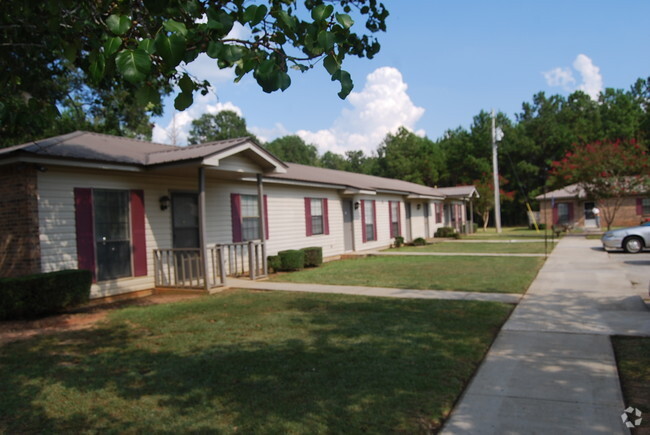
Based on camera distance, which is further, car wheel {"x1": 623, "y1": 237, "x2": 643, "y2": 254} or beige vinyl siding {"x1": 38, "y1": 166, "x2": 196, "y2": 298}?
car wheel {"x1": 623, "y1": 237, "x2": 643, "y2": 254}

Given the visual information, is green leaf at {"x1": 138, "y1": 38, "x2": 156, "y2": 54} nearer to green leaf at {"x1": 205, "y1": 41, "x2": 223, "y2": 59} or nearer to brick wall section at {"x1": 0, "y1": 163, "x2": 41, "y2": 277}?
green leaf at {"x1": 205, "y1": 41, "x2": 223, "y2": 59}

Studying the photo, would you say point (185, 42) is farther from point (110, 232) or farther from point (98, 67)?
point (110, 232)

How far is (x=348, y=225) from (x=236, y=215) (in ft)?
23.5

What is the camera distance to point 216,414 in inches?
145

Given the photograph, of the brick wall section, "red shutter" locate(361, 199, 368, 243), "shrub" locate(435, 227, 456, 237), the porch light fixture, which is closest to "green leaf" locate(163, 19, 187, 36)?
the brick wall section

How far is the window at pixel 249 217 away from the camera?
1321cm

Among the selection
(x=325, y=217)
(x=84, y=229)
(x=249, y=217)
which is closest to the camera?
(x=84, y=229)

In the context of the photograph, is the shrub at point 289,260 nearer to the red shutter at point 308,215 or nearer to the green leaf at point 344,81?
the red shutter at point 308,215

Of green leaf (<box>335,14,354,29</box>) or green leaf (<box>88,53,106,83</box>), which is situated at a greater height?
green leaf (<box>335,14,354,29</box>)

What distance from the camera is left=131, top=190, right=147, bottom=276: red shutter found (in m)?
9.83

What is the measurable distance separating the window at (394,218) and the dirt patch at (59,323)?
1524cm

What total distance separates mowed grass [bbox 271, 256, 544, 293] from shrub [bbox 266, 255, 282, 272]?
604mm

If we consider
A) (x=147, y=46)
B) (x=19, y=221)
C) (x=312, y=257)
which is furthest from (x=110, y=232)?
(x=147, y=46)

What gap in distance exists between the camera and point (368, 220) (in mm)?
20578
